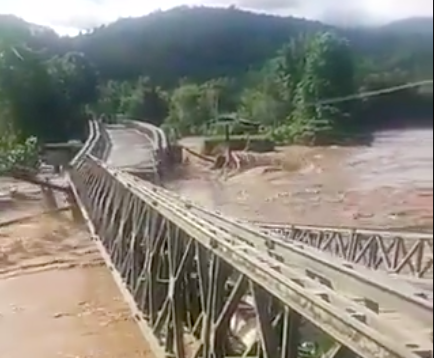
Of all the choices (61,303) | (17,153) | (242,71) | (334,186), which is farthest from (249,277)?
(61,303)

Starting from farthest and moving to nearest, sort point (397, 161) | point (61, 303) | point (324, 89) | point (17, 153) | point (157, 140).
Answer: point (61, 303)
point (17, 153)
point (157, 140)
point (324, 89)
point (397, 161)

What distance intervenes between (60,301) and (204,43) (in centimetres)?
183

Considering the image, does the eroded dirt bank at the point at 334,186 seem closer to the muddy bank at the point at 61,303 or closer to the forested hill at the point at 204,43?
the forested hill at the point at 204,43

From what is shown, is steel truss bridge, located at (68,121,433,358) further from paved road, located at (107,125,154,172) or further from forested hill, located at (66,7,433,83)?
forested hill, located at (66,7,433,83)

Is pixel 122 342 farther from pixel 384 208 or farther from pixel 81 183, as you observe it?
pixel 384 208

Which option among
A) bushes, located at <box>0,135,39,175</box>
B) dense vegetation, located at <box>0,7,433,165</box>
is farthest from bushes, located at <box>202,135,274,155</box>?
bushes, located at <box>0,135,39,175</box>

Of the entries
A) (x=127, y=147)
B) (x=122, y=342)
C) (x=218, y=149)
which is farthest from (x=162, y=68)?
(x=122, y=342)

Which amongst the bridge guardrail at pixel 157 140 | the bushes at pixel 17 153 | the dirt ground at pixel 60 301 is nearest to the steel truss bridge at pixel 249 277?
the bridge guardrail at pixel 157 140

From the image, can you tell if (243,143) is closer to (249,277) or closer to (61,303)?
(249,277)

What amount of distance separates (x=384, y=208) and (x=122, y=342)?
69.2 inches

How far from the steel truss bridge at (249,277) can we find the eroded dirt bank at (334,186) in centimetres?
4

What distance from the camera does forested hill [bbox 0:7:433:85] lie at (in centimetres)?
91

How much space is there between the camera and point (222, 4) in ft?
3.90

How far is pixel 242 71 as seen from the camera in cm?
121
